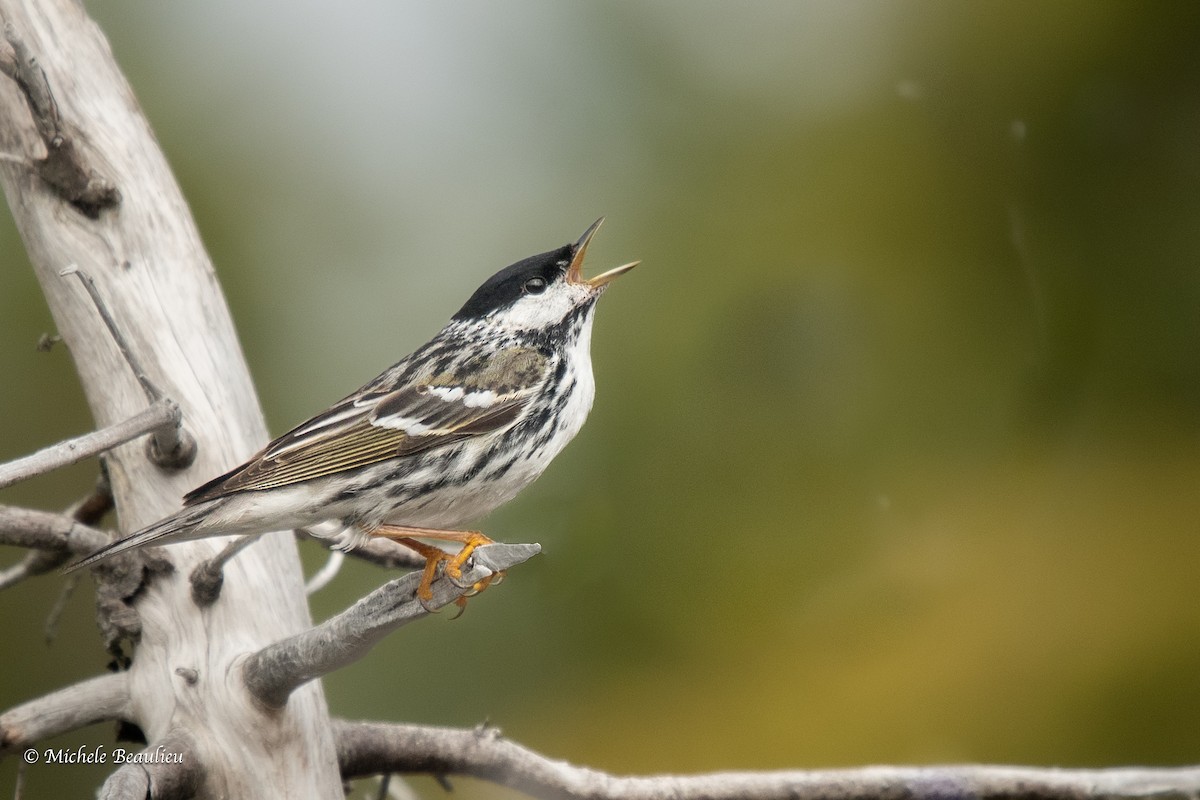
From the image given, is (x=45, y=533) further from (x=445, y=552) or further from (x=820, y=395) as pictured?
(x=820, y=395)

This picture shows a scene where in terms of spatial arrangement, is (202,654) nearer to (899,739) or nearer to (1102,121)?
(899,739)

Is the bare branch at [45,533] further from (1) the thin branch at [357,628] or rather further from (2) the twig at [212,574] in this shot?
(1) the thin branch at [357,628]

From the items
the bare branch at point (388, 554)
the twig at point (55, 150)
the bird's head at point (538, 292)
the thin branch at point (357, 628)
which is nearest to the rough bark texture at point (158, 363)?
the twig at point (55, 150)

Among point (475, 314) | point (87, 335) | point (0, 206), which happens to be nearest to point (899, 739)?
point (475, 314)

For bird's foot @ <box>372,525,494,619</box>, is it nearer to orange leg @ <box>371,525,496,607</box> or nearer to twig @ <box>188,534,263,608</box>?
orange leg @ <box>371,525,496,607</box>

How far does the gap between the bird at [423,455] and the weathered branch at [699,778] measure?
0.56 m

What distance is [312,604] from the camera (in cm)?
610

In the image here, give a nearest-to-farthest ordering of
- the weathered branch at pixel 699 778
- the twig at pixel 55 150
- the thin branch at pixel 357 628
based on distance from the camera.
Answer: the thin branch at pixel 357 628 → the twig at pixel 55 150 → the weathered branch at pixel 699 778

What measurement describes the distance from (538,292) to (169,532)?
1.62 metres

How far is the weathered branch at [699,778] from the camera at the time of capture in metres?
3.45

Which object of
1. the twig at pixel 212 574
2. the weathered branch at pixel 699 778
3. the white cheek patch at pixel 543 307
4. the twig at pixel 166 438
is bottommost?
the weathered branch at pixel 699 778

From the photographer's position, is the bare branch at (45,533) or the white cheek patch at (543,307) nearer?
the bare branch at (45,533)

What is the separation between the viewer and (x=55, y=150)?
3490 mm

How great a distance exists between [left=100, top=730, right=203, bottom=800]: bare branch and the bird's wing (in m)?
0.68
